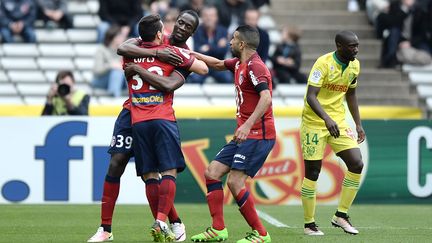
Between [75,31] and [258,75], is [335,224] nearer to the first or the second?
[258,75]

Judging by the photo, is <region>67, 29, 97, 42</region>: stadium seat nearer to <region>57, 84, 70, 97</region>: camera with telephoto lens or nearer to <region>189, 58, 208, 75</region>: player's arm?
<region>57, 84, 70, 97</region>: camera with telephoto lens

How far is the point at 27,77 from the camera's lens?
68.5ft

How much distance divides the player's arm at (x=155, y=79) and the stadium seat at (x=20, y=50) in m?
11.1

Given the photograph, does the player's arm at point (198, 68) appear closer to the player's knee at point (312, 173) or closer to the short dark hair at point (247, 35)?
the short dark hair at point (247, 35)

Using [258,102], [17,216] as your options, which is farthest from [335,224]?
[17,216]

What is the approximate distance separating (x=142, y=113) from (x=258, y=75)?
118 centimetres

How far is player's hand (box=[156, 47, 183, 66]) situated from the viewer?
10586 mm

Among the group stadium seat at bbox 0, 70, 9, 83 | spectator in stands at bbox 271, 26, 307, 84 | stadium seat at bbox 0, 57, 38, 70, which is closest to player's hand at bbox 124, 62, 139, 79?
spectator in stands at bbox 271, 26, 307, 84

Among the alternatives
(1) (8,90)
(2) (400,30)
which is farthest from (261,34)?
(1) (8,90)

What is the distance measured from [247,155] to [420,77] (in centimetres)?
1173

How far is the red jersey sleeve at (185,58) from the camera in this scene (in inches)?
421

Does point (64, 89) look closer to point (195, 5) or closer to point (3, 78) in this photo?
point (3, 78)

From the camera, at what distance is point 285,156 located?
55.1ft

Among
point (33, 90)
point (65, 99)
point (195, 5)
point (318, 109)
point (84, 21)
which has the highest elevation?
point (318, 109)
